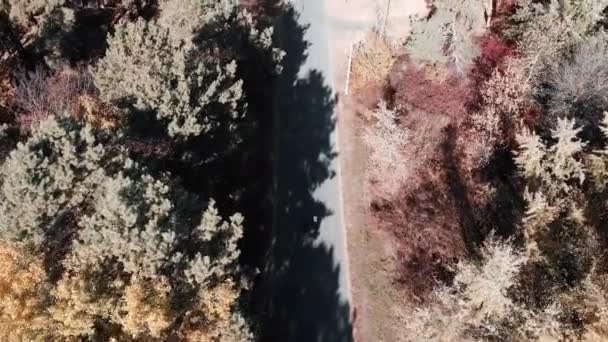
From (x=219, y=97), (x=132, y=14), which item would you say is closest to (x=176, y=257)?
(x=219, y=97)

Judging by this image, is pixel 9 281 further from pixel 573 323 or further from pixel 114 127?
pixel 573 323

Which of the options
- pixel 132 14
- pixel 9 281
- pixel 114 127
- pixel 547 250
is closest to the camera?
pixel 9 281

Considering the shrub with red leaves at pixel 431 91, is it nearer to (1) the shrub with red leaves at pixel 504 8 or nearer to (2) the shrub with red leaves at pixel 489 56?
(2) the shrub with red leaves at pixel 489 56

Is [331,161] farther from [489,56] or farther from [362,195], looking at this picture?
[489,56]

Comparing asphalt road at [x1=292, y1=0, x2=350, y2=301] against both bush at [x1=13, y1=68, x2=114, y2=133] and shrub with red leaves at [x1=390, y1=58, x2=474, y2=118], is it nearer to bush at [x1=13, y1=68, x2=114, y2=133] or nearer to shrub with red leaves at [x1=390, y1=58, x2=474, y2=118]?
shrub with red leaves at [x1=390, y1=58, x2=474, y2=118]

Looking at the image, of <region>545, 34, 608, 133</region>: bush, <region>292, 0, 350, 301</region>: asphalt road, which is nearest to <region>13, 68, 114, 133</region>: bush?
<region>292, 0, 350, 301</region>: asphalt road

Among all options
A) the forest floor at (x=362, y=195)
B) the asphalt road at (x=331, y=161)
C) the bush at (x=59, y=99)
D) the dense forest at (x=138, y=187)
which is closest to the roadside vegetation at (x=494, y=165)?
the forest floor at (x=362, y=195)

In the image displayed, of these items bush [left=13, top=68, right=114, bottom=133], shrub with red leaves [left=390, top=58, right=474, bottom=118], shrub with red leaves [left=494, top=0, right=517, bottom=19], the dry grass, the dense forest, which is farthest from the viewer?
shrub with red leaves [left=494, top=0, right=517, bottom=19]
